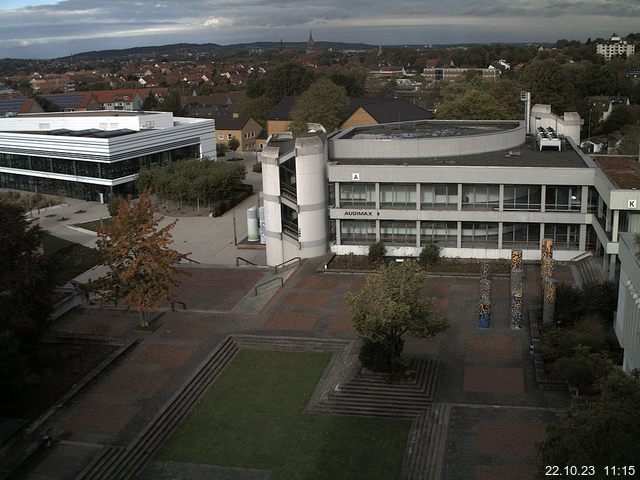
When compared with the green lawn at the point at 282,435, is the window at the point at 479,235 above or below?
above

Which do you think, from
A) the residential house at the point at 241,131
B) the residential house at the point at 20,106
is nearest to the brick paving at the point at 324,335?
the residential house at the point at 241,131

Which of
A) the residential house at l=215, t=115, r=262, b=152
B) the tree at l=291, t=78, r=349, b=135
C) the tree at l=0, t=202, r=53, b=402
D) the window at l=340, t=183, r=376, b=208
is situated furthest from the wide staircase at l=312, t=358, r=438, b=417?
the residential house at l=215, t=115, r=262, b=152

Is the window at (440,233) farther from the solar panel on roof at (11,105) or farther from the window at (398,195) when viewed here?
the solar panel on roof at (11,105)

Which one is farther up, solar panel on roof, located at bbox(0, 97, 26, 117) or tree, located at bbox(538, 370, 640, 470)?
solar panel on roof, located at bbox(0, 97, 26, 117)

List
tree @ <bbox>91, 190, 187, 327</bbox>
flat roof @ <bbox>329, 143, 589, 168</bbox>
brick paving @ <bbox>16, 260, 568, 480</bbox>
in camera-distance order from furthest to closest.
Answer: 1. flat roof @ <bbox>329, 143, 589, 168</bbox>
2. tree @ <bbox>91, 190, 187, 327</bbox>
3. brick paving @ <bbox>16, 260, 568, 480</bbox>

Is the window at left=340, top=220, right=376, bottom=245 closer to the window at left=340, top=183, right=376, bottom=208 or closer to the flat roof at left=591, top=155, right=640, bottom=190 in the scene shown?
the window at left=340, top=183, right=376, bottom=208

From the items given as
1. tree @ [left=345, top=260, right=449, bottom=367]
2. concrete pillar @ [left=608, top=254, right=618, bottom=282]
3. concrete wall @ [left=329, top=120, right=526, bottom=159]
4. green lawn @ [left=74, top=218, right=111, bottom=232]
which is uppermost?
concrete wall @ [left=329, top=120, right=526, bottom=159]

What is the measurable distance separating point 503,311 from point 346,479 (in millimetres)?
14388

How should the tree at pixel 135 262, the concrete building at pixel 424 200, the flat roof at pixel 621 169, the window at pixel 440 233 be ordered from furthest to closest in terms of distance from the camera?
the window at pixel 440 233 → the concrete building at pixel 424 200 → the flat roof at pixel 621 169 → the tree at pixel 135 262

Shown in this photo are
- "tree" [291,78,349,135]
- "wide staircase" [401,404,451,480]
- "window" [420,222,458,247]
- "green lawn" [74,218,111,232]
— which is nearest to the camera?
"wide staircase" [401,404,451,480]

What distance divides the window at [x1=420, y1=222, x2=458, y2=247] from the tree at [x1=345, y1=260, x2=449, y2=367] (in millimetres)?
14919

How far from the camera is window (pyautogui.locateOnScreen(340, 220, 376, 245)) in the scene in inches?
1628

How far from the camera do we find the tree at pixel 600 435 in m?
13.0

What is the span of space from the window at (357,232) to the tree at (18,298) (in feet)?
60.5
